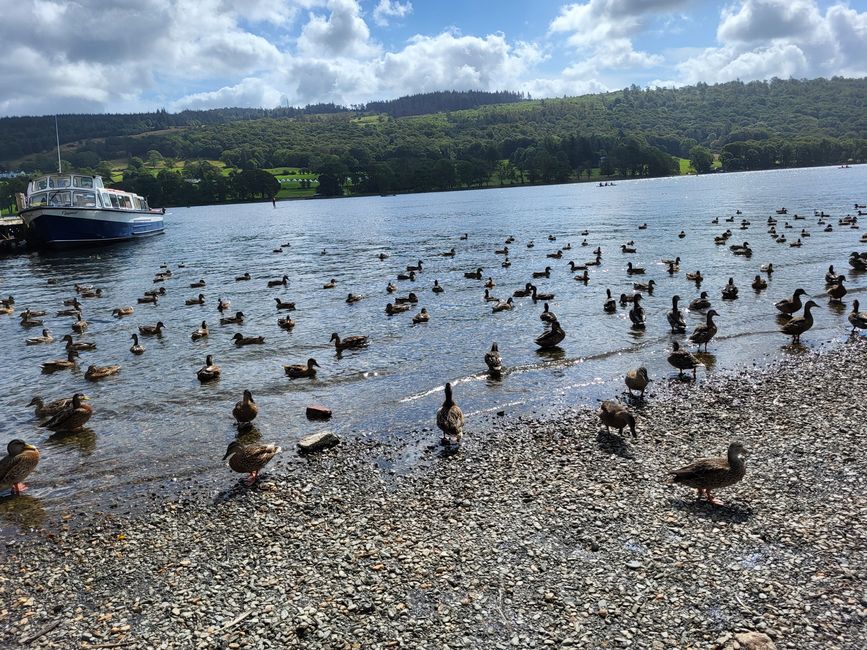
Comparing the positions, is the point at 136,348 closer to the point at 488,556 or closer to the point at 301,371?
the point at 301,371

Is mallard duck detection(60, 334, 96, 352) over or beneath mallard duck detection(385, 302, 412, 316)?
beneath

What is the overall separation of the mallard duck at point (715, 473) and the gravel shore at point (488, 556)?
406mm

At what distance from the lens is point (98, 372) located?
22328 millimetres

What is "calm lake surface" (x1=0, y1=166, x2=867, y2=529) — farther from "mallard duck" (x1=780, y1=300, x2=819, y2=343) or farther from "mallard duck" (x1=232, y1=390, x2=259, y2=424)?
"mallard duck" (x1=780, y1=300, x2=819, y2=343)

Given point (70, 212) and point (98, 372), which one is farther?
point (70, 212)

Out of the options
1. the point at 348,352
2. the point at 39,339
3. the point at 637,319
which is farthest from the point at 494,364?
the point at 39,339

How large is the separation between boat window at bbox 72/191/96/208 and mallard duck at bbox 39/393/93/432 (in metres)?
67.7

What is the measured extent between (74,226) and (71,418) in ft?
225

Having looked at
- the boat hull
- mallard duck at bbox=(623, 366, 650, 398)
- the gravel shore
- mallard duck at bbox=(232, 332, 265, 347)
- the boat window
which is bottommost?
the gravel shore

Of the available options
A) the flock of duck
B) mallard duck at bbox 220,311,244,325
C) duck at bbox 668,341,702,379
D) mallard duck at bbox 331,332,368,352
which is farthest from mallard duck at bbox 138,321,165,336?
duck at bbox 668,341,702,379

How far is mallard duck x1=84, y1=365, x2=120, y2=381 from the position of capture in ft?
72.9

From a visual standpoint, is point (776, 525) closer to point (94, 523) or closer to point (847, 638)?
point (847, 638)

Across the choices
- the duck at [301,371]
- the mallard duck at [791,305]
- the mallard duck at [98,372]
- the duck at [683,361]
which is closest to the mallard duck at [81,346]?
the mallard duck at [98,372]

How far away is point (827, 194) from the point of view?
10275 centimetres
